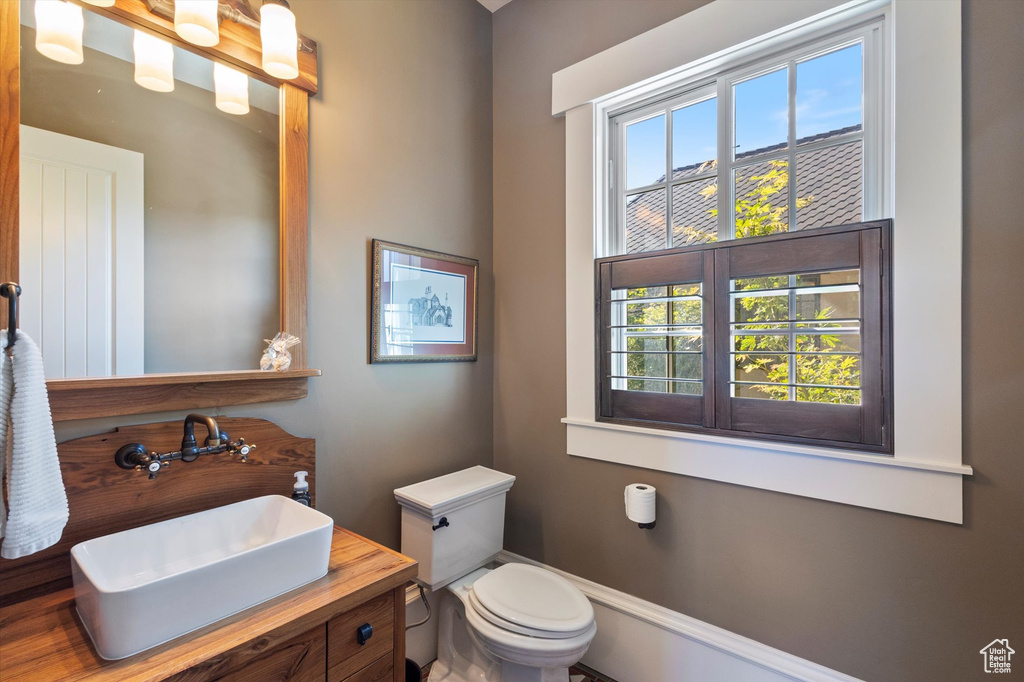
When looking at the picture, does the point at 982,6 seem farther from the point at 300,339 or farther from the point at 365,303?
the point at 300,339

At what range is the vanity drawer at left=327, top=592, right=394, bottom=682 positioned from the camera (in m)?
1.00

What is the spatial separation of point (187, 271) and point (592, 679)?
1913 mm

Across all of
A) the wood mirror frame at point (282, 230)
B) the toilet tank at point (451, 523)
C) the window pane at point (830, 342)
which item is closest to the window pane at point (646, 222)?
the window pane at point (830, 342)

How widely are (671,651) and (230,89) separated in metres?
2.28

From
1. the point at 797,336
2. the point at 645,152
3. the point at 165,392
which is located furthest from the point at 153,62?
the point at 797,336

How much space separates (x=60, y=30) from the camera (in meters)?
1.08

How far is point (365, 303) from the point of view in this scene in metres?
1.67

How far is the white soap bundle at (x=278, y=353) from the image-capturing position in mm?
1379

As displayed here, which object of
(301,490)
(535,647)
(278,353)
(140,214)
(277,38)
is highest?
(277,38)

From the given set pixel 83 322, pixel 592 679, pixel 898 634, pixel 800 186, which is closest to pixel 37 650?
pixel 83 322

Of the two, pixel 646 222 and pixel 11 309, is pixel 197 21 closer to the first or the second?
pixel 11 309

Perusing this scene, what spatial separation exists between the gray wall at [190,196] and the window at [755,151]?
1.27m

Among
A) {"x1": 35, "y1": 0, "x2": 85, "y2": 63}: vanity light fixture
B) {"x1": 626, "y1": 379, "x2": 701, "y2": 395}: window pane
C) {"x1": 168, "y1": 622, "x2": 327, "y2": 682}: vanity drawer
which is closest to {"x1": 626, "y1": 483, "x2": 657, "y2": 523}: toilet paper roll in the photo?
{"x1": 626, "y1": 379, "x2": 701, "y2": 395}: window pane

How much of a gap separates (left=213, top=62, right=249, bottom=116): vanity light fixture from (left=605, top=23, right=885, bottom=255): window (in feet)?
4.26
